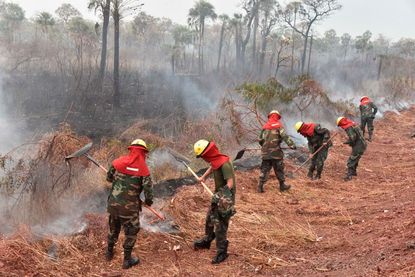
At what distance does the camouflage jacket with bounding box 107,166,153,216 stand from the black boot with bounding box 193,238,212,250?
108 centimetres

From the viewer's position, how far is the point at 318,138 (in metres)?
9.38

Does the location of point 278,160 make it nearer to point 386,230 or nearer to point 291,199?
point 291,199

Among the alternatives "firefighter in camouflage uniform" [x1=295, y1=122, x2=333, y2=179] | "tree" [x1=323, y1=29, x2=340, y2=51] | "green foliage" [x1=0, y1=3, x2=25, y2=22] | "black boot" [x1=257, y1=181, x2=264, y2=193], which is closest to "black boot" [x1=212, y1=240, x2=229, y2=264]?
"black boot" [x1=257, y1=181, x2=264, y2=193]

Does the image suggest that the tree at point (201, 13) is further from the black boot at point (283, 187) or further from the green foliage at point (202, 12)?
the black boot at point (283, 187)

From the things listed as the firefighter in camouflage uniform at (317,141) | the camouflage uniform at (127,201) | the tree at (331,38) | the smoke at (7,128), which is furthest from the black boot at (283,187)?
the tree at (331,38)

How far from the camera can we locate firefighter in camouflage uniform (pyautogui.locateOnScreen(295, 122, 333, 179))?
9.17 m

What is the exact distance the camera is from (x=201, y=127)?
1161 cm

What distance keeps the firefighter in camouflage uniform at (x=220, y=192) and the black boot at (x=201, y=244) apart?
0.38 metres

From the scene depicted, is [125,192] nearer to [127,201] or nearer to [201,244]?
[127,201]

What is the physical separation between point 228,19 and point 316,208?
37632mm

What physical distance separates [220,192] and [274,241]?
1228mm

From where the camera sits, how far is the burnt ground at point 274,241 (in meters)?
4.83

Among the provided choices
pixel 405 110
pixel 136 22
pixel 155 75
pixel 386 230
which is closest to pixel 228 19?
pixel 136 22

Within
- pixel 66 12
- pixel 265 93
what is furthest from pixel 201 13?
pixel 265 93
